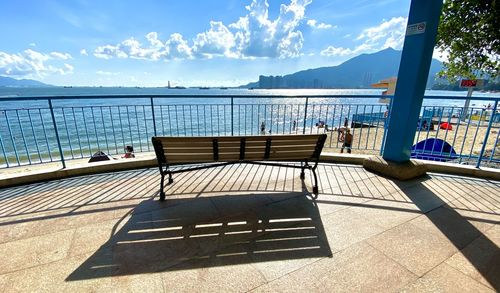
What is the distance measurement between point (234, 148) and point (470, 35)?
7168 millimetres

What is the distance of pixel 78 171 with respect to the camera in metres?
4.07

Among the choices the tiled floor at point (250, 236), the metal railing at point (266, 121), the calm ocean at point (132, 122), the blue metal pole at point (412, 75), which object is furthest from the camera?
the calm ocean at point (132, 122)

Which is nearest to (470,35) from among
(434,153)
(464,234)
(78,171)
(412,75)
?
(434,153)

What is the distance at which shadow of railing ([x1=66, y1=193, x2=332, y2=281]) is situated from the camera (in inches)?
81.7

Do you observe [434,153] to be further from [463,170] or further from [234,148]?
[234,148]

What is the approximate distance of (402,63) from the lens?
12.8ft

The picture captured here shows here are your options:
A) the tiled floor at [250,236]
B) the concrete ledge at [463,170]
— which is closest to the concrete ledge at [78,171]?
the tiled floor at [250,236]

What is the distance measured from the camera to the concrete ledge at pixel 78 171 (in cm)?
368

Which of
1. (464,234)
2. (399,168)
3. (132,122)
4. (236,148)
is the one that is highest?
(236,148)

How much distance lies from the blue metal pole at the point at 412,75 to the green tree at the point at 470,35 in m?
2.94

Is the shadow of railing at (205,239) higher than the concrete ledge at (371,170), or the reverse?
the concrete ledge at (371,170)

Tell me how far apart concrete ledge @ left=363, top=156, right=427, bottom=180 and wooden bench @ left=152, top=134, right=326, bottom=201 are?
1.57 metres

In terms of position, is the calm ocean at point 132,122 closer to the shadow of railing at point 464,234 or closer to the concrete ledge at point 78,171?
the concrete ledge at point 78,171

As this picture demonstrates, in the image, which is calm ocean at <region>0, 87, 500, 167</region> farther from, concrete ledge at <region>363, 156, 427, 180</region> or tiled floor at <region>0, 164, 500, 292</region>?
concrete ledge at <region>363, 156, 427, 180</region>
